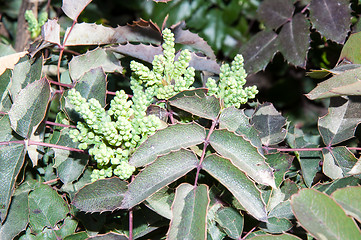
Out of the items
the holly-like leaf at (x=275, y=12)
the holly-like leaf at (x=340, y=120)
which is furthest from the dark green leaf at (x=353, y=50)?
the holly-like leaf at (x=275, y=12)

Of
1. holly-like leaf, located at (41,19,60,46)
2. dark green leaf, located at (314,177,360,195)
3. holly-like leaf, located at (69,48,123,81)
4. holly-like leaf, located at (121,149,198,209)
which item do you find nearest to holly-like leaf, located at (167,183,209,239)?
holly-like leaf, located at (121,149,198,209)

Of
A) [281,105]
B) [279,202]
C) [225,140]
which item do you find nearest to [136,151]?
[225,140]

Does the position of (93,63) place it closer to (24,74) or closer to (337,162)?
(24,74)

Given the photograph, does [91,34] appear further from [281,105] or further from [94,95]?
[281,105]

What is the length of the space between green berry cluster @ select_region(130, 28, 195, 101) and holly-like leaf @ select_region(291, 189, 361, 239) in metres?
0.31

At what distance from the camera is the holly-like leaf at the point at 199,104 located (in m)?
0.69

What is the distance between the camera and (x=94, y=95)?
2.50ft

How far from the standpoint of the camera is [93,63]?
2.77ft

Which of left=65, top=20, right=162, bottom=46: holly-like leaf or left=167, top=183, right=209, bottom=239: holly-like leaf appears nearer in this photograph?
left=167, top=183, right=209, bottom=239: holly-like leaf

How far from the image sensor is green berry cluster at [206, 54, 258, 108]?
73 cm

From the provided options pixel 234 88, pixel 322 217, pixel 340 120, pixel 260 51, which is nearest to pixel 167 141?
pixel 234 88

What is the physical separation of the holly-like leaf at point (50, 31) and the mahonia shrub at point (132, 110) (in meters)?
0.22

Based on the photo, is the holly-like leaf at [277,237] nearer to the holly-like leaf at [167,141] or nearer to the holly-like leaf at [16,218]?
the holly-like leaf at [167,141]

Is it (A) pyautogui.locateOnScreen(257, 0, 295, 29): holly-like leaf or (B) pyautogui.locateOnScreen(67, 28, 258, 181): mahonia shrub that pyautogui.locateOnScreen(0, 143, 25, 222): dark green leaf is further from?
(A) pyautogui.locateOnScreen(257, 0, 295, 29): holly-like leaf
